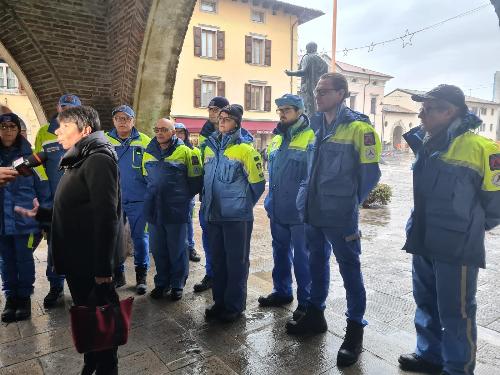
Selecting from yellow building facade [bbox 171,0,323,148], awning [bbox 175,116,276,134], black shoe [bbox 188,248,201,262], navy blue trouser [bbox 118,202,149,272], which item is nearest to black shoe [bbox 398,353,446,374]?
navy blue trouser [bbox 118,202,149,272]

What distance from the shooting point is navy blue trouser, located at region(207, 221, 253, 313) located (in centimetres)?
327

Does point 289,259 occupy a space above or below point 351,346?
above

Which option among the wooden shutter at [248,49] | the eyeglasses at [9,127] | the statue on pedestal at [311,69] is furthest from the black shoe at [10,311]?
the wooden shutter at [248,49]

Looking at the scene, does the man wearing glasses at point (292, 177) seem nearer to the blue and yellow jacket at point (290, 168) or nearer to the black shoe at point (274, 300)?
the blue and yellow jacket at point (290, 168)

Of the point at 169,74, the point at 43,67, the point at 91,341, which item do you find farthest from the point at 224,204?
the point at 43,67

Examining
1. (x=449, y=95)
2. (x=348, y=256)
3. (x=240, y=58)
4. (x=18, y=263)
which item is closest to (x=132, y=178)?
(x=18, y=263)

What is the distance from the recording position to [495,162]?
218 centimetres

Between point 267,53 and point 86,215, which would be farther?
point 267,53

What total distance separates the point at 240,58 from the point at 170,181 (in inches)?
871

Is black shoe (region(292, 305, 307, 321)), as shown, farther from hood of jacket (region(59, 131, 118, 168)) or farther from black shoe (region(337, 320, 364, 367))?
hood of jacket (region(59, 131, 118, 168))

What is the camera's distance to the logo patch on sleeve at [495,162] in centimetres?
218

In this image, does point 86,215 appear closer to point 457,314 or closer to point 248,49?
point 457,314

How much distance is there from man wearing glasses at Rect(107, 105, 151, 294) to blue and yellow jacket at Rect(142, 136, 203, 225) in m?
0.37

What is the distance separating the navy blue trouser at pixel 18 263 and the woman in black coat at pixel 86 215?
61.9 inches
